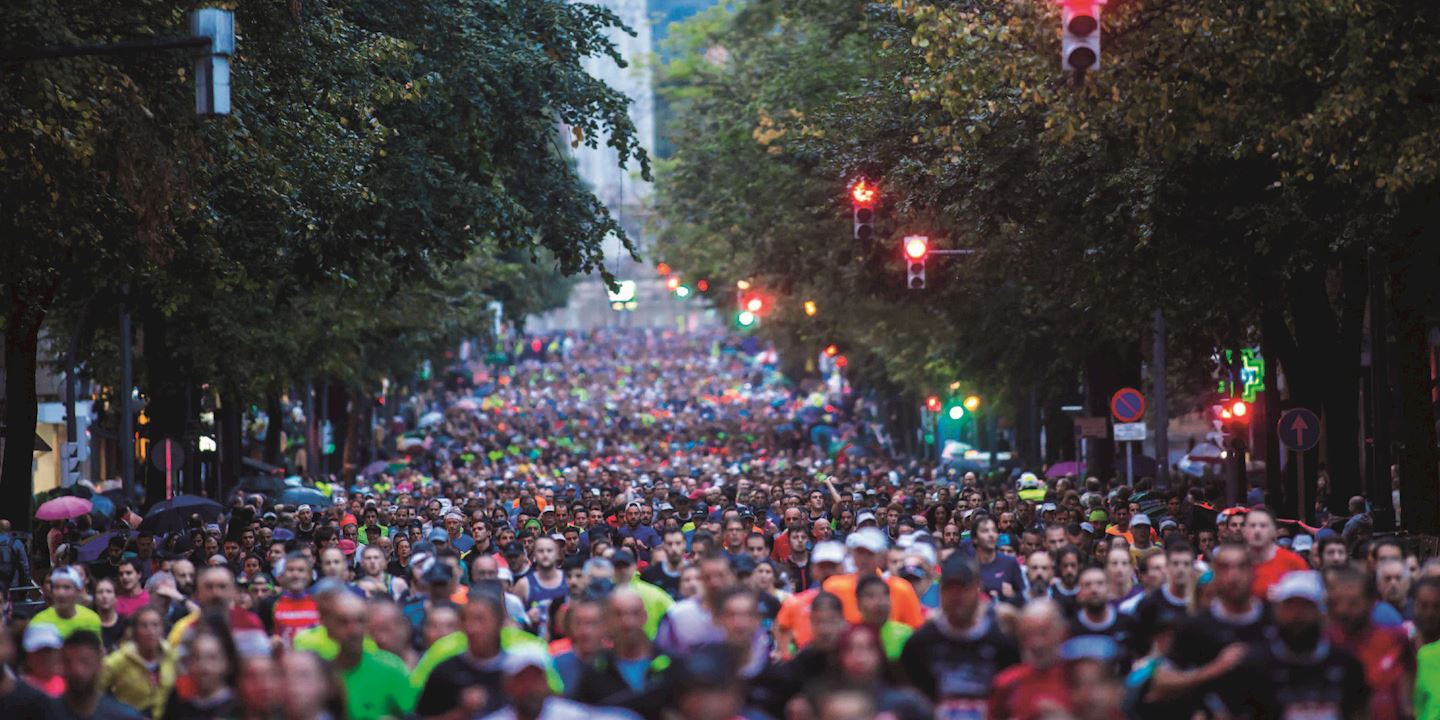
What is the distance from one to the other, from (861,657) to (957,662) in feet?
4.04

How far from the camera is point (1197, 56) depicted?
767 inches

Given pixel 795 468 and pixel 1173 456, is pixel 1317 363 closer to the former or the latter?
pixel 795 468

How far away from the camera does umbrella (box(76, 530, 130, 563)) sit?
2523cm

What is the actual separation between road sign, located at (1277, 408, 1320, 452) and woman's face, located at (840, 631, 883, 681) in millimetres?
16847

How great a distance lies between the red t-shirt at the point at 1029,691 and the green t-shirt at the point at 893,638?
1.28 metres

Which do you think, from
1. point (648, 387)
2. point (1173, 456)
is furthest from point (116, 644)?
point (648, 387)

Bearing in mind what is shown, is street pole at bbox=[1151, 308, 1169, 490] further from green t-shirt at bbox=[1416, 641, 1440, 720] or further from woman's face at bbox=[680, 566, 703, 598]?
green t-shirt at bbox=[1416, 641, 1440, 720]

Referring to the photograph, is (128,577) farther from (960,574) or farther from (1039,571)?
(960,574)

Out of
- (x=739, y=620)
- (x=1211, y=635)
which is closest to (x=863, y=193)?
(x=1211, y=635)

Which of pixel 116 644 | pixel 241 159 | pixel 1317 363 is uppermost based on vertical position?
pixel 241 159

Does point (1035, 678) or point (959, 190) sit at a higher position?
point (959, 190)

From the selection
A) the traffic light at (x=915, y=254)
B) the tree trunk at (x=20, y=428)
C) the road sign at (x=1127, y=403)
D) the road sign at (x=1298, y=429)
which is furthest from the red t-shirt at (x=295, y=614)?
the road sign at (x=1127, y=403)

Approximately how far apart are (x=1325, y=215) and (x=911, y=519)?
5220 millimetres

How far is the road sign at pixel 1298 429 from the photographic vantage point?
2556 cm
